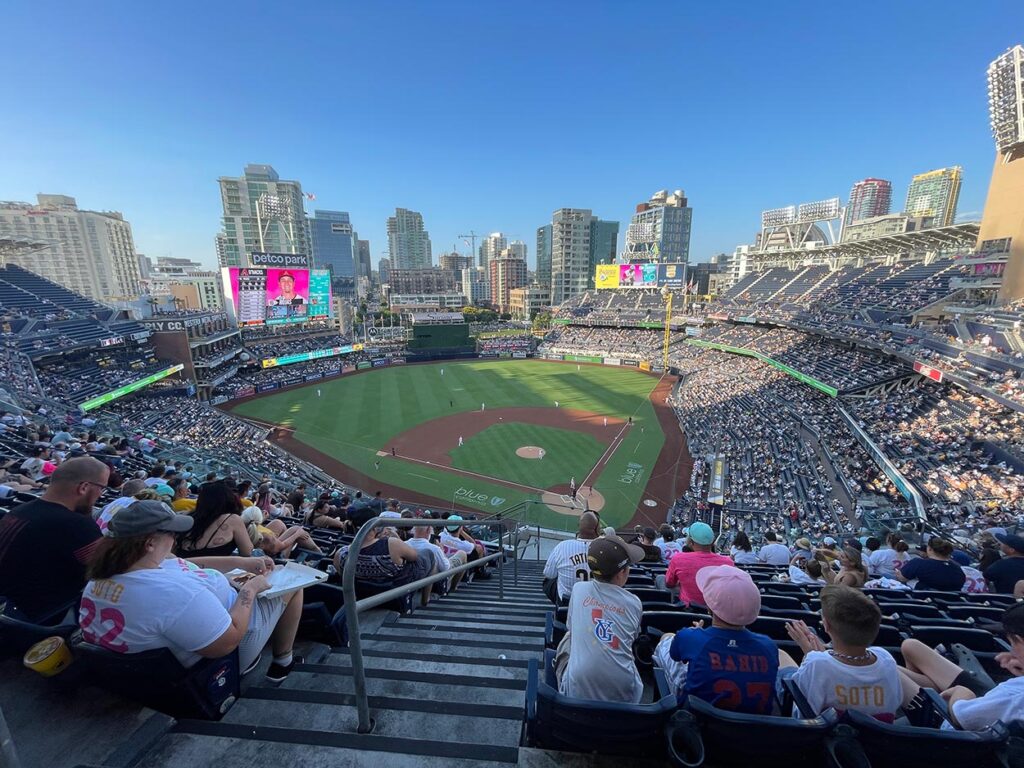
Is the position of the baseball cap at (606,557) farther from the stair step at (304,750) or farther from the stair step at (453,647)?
the stair step at (453,647)

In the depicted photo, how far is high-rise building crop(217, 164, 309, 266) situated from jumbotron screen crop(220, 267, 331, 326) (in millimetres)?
50728

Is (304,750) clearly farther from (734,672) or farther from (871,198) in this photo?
(871,198)

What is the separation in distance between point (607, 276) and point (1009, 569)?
218 feet

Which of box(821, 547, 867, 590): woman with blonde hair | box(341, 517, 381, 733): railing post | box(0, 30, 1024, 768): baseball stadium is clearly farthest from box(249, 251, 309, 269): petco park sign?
box(821, 547, 867, 590): woman with blonde hair

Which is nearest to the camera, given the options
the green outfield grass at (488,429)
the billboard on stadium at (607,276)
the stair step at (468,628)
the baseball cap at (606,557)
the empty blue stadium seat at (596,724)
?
the empty blue stadium seat at (596,724)

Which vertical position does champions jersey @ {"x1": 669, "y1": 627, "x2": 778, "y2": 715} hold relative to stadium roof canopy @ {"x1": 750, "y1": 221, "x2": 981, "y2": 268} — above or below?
below

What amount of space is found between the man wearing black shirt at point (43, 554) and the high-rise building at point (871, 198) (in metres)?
209

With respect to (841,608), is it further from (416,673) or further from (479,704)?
(416,673)

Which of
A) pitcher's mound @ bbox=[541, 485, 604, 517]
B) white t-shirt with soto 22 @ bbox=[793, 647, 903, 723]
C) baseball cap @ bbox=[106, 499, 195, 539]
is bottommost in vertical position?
pitcher's mound @ bbox=[541, 485, 604, 517]

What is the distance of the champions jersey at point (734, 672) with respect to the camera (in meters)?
2.69

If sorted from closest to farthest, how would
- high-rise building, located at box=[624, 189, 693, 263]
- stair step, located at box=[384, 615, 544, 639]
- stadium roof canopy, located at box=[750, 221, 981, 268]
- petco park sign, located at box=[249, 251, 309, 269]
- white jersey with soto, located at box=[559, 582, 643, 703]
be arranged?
1. white jersey with soto, located at box=[559, 582, 643, 703]
2. stair step, located at box=[384, 615, 544, 639]
3. stadium roof canopy, located at box=[750, 221, 981, 268]
4. petco park sign, located at box=[249, 251, 309, 269]
5. high-rise building, located at box=[624, 189, 693, 263]

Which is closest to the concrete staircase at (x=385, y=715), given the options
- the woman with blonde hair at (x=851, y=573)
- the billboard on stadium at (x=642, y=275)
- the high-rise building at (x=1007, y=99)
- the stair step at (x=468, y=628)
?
the stair step at (x=468, y=628)

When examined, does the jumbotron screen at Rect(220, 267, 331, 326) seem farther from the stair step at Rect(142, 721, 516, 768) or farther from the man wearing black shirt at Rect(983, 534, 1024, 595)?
the man wearing black shirt at Rect(983, 534, 1024, 595)

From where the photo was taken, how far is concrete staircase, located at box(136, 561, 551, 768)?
2486mm
